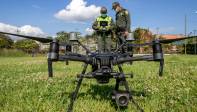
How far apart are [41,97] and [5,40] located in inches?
5787

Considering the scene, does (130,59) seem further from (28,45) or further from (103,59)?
(28,45)

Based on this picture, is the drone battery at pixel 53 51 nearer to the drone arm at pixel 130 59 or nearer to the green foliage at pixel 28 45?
the drone arm at pixel 130 59

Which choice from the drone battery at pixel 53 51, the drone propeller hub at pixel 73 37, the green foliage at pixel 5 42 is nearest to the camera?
the drone battery at pixel 53 51

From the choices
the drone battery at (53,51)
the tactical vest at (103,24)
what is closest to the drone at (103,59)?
the drone battery at (53,51)

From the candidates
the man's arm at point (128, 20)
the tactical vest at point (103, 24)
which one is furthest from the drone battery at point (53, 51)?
the man's arm at point (128, 20)

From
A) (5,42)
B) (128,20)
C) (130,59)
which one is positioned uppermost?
(5,42)

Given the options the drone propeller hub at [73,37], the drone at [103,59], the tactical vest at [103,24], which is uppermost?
the tactical vest at [103,24]

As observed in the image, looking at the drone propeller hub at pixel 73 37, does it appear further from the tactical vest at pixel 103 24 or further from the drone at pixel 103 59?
the tactical vest at pixel 103 24

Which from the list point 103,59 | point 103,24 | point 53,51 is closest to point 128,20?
point 103,24

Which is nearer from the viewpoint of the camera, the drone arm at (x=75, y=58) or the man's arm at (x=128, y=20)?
the drone arm at (x=75, y=58)

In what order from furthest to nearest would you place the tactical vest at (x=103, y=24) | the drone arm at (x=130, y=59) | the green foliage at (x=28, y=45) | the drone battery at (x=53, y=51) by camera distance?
the green foliage at (x=28, y=45)
the tactical vest at (x=103, y=24)
the drone arm at (x=130, y=59)
the drone battery at (x=53, y=51)

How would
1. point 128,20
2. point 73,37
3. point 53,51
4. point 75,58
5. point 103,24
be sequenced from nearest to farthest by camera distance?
point 53,51
point 75,58
point 73,37
point 103,24
point 128,20

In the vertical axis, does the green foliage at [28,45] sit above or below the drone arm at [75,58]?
above

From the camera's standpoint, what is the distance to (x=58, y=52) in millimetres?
5316
